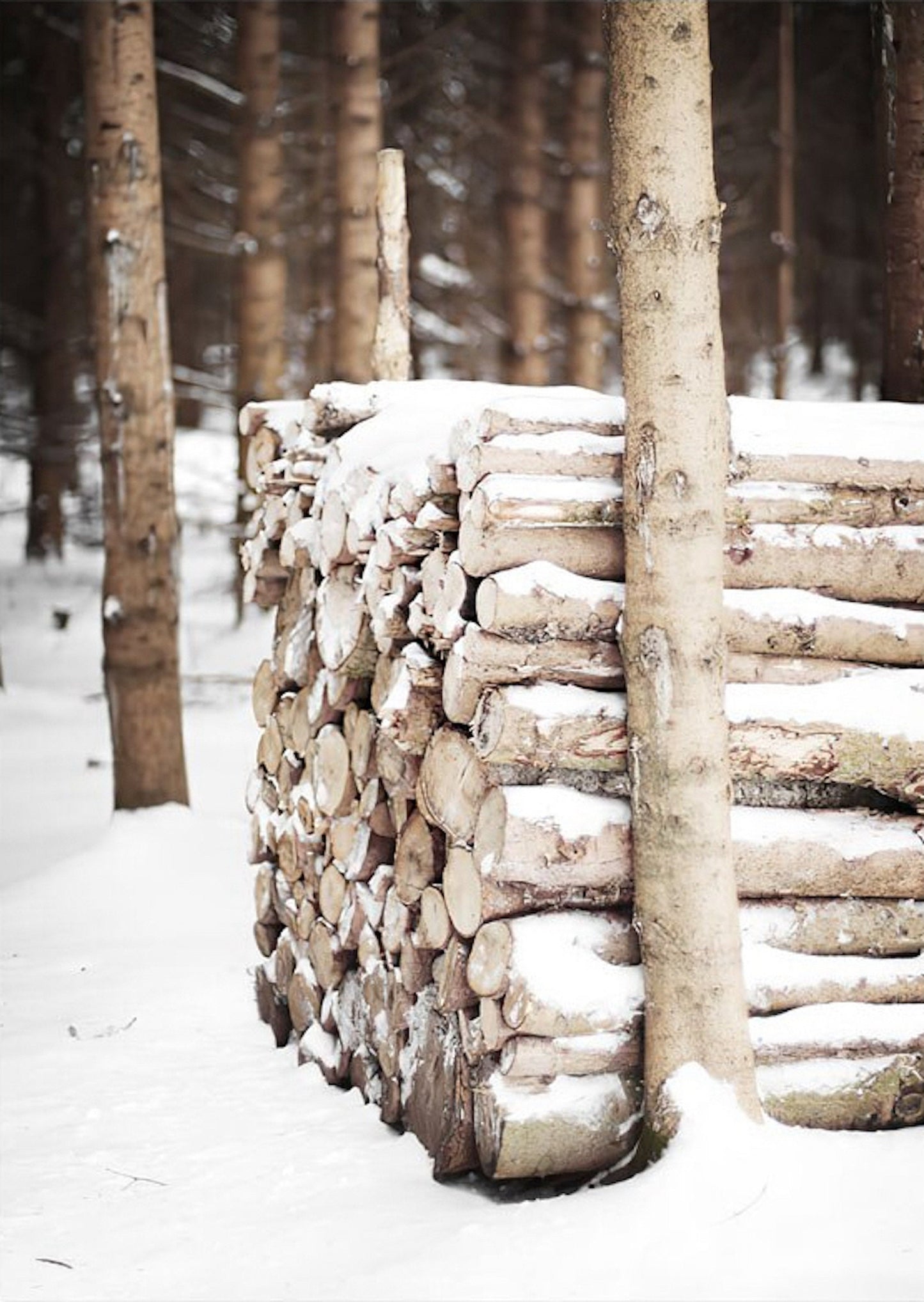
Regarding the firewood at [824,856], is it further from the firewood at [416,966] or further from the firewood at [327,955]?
the firewood at [327,955]

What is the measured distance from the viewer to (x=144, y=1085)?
4953mm

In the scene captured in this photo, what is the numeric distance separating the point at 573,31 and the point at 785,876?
38.9 feet

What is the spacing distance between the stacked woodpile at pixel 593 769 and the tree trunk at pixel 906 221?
4.75 feet

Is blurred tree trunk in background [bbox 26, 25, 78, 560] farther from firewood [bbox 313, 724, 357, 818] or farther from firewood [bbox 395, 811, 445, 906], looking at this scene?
firewood [bbox 395, 811, 445, 906]

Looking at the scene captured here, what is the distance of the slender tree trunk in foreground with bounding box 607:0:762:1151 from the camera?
345cm

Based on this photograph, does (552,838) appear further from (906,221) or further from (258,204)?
(258,204)

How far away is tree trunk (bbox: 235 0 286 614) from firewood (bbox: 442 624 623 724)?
874 cm

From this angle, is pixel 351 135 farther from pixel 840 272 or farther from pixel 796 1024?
pixel 840 272

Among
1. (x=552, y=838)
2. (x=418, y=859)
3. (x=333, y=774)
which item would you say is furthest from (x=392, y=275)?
(x=552, y=838)

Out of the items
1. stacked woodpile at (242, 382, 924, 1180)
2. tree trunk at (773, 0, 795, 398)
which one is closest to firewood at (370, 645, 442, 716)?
stacked woodpile at (242, 382, 924, 1180)

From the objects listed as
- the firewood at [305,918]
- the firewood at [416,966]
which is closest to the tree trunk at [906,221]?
the firewood at [416,966]

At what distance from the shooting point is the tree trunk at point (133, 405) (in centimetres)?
800

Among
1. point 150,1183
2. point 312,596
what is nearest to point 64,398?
point 312,596

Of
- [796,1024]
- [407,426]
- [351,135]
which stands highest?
[351,135]
